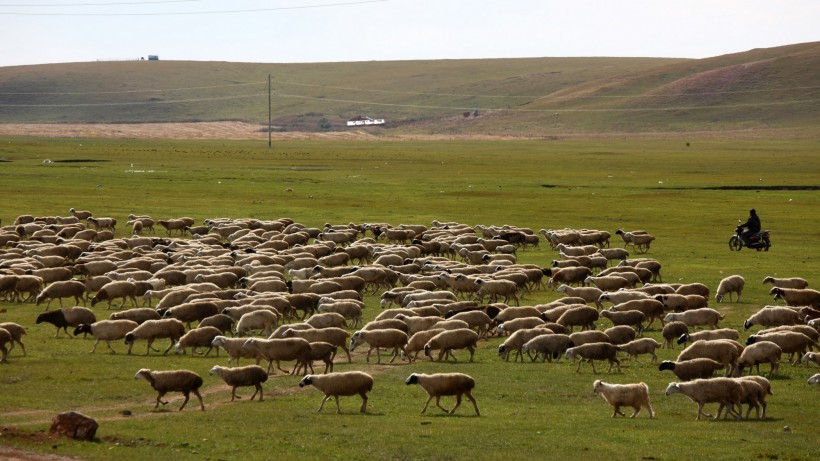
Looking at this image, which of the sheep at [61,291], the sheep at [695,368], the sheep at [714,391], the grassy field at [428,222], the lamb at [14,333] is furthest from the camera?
the sheep at [61,291]

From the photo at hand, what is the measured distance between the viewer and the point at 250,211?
177ft

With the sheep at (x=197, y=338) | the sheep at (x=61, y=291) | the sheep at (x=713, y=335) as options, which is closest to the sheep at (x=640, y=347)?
the sheep at (x=713, y=335)

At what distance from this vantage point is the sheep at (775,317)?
76.8 ft

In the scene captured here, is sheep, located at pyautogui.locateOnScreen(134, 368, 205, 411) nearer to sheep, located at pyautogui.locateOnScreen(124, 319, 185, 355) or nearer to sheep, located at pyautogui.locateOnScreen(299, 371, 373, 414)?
sheep, located at pyautogui.locateOnScreen(299, 371, 373, 414)

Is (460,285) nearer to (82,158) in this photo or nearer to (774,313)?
(774,313)

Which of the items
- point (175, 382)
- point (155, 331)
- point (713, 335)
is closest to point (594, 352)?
point (713, 335)

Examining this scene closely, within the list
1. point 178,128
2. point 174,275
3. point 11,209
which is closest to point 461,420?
point 174,275

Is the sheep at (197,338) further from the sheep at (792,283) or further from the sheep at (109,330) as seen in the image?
the sheep at (792,283)

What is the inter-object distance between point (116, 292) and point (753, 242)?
77.8ft

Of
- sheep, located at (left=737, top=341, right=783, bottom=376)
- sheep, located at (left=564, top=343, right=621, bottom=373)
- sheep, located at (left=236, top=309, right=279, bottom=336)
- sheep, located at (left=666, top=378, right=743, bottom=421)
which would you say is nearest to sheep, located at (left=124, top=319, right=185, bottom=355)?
sheep, located at (left=236, top=309, right=279, bottom=336)

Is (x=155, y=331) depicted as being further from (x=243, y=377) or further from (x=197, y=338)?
(x=243, y=377)

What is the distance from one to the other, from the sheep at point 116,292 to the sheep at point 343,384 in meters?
12.1

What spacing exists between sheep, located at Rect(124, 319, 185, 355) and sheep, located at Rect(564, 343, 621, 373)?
837 centimetres

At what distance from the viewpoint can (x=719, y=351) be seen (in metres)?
19.5
